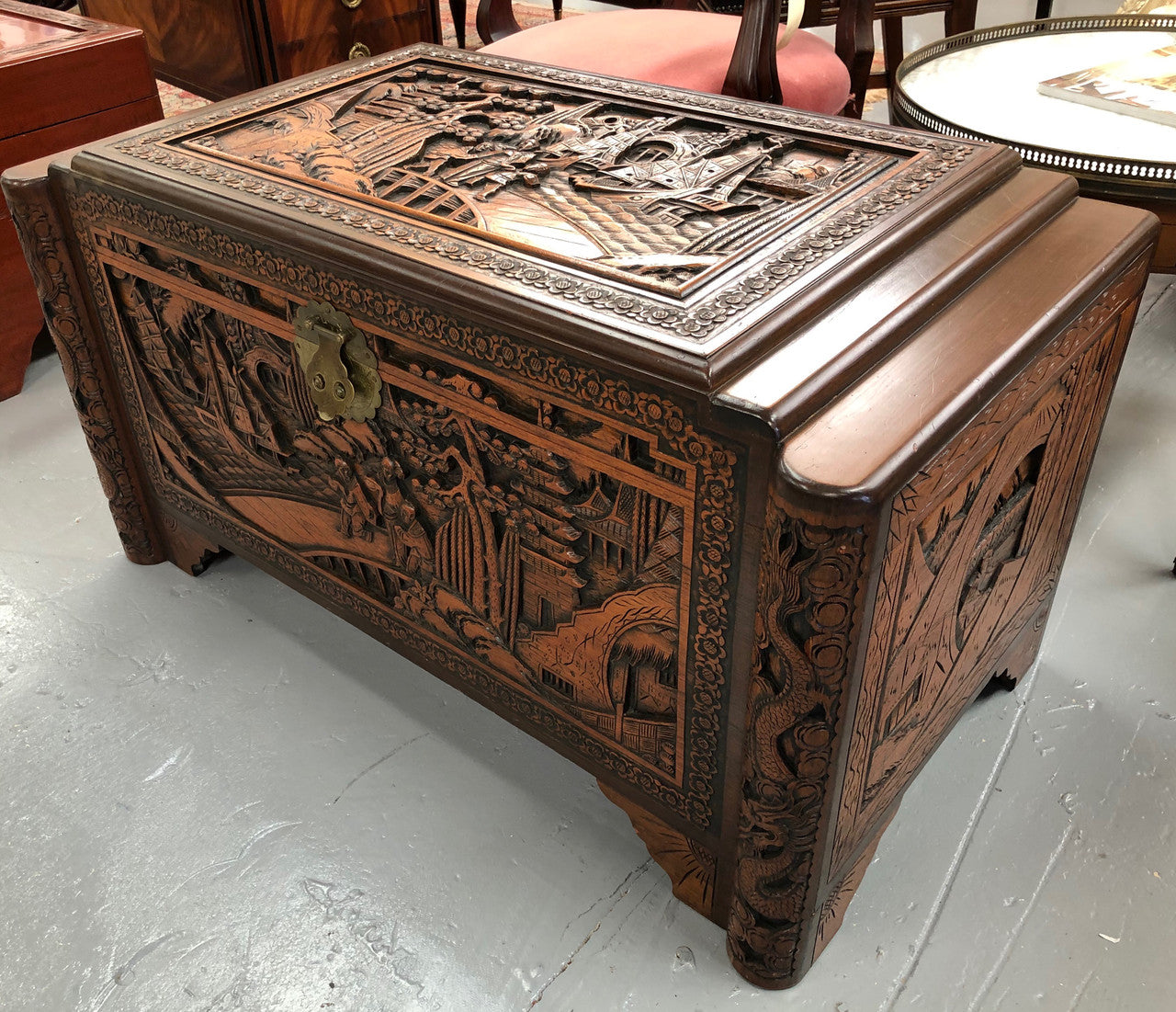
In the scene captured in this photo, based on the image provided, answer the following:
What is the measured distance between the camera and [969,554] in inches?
35.9

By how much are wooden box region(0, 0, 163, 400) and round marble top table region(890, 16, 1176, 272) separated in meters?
1.41

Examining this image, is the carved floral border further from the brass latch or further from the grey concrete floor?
the grey concrete floor

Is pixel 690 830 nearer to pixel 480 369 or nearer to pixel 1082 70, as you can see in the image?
pixel 480 369

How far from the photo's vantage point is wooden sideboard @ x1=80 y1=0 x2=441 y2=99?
7.21 feet

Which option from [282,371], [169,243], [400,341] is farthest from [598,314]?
[169,243]

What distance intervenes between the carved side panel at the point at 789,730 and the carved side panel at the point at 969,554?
43 mm

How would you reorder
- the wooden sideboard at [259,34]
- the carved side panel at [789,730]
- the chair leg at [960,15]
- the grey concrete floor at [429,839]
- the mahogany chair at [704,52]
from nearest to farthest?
1. the carved side panel at [789,730]
2. the grey concrete floor at [429,839]
3. the mahogany chair at [704,52]
4. the wooden sideboard at [259,34]
5. the chair leg at [960,15]

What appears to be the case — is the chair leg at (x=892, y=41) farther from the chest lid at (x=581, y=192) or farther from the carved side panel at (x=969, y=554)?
the carved side panel at (x=969, y=554)

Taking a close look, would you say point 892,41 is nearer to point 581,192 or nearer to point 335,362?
point 581,192

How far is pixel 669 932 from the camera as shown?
Result: 1.04 metres

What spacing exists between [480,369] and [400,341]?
4.2 inches

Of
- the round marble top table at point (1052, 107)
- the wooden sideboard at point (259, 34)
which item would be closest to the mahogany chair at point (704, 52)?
the round marble top table at point (1052, 107)

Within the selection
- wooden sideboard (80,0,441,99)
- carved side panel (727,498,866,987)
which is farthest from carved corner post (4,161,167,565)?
wooden sideboard (80,0,441,99)

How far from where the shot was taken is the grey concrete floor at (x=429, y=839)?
100 centimetres
